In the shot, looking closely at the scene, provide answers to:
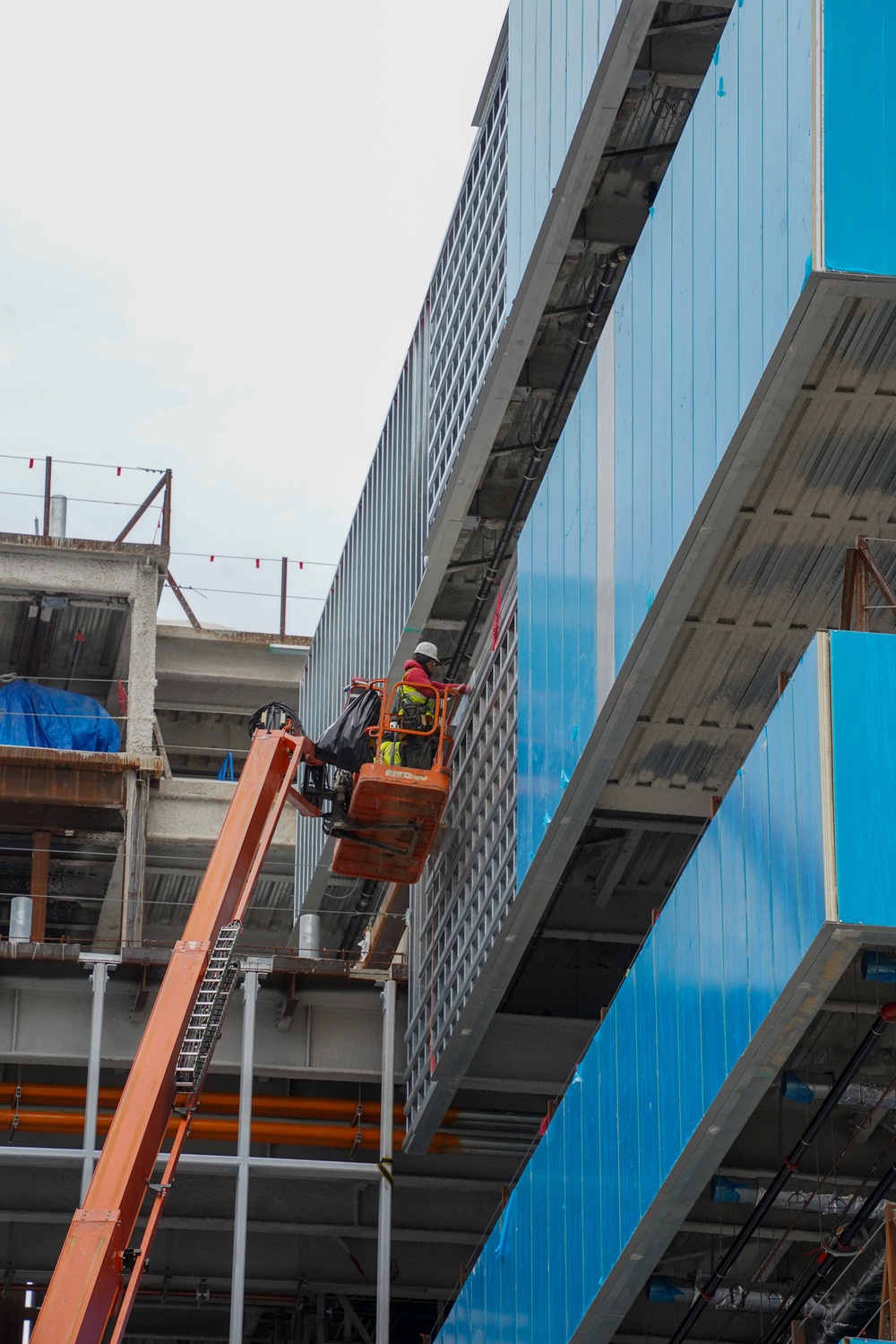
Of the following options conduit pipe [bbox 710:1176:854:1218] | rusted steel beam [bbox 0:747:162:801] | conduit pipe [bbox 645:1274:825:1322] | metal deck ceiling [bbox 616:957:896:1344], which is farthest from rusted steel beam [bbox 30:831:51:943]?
conduit pipe [bbox 710:1176:854:1218]

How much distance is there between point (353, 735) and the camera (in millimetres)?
22688

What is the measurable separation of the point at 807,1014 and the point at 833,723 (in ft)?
6.83

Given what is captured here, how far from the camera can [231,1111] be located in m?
27.8

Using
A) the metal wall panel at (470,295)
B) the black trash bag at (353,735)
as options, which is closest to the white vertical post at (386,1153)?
the black trash bag at (353,735)

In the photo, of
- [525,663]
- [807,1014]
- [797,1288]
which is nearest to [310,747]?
[525,663]

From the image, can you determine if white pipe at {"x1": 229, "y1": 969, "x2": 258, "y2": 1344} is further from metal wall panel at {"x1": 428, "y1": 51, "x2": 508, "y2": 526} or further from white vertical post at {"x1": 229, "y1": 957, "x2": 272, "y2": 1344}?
metal wall panel at {"x1": 428, "y1": 51, "x2": 508, "y2": 526}

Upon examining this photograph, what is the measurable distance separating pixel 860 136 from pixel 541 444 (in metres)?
9.79

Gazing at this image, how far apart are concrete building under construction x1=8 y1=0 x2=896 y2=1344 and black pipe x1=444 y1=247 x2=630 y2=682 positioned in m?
0.06

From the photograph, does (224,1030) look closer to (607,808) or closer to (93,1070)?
(93,1070)

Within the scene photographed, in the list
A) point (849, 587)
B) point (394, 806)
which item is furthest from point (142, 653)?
point (849, 587)

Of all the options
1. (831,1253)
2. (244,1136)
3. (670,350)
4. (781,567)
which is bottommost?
(831,1253)

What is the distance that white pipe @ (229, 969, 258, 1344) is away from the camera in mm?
23656

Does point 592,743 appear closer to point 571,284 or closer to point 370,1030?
point 571,284

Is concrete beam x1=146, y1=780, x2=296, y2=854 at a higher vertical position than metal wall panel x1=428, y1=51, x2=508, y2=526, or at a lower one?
higher
